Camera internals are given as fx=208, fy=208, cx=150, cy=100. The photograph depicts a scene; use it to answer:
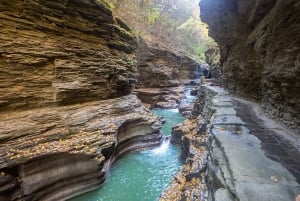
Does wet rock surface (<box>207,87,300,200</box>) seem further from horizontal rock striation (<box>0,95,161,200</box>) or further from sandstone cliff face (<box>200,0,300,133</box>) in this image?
horizontal rock striation (<box>0,95,161,200</box>)

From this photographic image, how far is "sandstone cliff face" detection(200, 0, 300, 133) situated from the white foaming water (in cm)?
548

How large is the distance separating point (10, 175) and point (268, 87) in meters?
9.02

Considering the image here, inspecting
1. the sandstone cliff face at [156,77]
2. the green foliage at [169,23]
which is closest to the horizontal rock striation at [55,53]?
the sandstone cliff face at [156,77]

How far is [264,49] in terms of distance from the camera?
787 cm

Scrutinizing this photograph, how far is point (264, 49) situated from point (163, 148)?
746 centimetres

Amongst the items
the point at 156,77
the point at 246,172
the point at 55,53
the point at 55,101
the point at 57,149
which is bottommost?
the point at 57,149

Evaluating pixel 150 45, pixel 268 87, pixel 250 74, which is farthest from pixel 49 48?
pixel 150 45

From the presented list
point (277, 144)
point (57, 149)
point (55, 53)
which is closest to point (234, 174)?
point (277, 144)

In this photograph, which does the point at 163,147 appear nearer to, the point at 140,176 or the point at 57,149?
the point at 140,176

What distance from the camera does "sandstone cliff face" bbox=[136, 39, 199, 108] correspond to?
24942 millimetres

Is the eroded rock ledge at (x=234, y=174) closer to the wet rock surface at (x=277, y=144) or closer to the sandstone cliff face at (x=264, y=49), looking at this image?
the wet rock surface at (x=277, y=144)

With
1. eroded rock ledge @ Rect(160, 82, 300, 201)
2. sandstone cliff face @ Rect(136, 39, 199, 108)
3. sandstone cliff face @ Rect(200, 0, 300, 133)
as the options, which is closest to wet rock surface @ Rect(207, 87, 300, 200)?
eroded rock ledge @ Rect(160, 82, 300, 201)

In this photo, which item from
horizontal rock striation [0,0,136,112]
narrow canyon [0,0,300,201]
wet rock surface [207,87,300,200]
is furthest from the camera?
horizontal rock striation [0,0,136,112]

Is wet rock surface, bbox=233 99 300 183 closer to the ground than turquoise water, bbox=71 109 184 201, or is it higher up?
higher up
